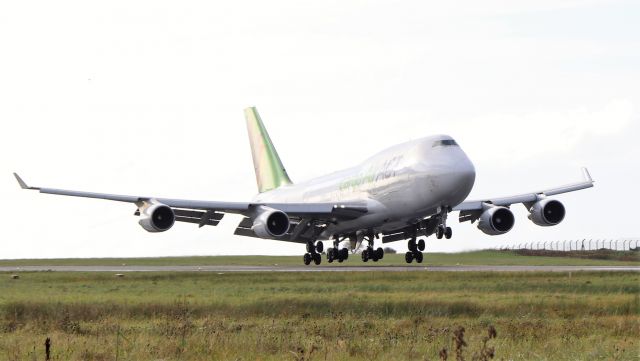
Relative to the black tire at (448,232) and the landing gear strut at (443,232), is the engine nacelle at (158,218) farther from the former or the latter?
the black tire at (448,232)

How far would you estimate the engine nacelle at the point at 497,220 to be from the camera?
58.8m

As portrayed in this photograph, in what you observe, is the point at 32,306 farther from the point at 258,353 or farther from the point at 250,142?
the point at 250,142

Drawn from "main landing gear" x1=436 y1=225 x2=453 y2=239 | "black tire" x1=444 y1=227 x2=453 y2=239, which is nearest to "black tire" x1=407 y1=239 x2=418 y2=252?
"main landing gear" x1=436 y1=225 x2=453 y2=239

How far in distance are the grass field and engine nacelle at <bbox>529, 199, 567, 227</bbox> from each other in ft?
46.2

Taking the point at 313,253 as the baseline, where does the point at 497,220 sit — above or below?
above

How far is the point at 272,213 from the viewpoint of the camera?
56719mm

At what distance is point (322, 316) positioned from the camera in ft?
93.9

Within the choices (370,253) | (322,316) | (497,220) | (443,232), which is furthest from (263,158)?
(322,316)

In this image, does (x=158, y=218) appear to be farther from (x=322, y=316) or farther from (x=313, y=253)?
→ (x=322, y=316)

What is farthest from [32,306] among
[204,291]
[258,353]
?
[258,353]

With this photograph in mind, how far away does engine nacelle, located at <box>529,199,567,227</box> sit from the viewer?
199ft

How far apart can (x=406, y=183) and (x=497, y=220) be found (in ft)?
30.5

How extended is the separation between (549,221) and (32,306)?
3847 cm

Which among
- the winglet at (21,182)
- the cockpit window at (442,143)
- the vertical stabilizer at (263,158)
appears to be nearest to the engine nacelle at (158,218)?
the winglet at (21,182)
